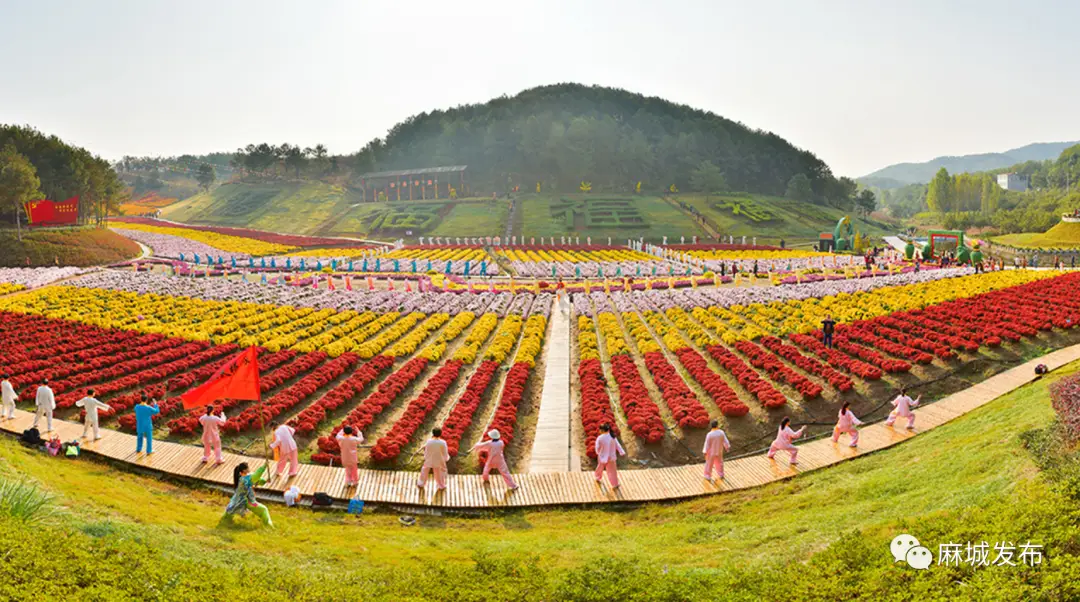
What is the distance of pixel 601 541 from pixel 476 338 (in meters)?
18.2

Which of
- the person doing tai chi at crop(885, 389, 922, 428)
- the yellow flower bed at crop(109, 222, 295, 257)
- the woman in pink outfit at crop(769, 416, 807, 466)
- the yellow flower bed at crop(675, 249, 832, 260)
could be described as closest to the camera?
the woman in pink outfit at crop(769, 416, 807, 466)

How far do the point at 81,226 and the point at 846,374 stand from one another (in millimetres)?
81346

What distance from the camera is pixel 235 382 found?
542 inches

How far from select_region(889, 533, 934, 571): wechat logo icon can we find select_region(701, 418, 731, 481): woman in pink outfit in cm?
604

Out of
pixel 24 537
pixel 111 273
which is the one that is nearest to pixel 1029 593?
pixel 24 537

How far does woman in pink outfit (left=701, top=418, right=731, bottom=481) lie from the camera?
1447 cm

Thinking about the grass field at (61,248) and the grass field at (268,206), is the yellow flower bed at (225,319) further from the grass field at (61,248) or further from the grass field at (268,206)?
the grass field at (268,206)

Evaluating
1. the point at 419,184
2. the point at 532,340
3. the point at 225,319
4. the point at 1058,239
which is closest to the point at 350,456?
the point at 532,340

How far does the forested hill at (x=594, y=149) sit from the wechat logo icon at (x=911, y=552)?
12371 centimetres

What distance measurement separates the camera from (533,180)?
133m

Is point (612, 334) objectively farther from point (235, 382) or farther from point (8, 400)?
point (8, 400)

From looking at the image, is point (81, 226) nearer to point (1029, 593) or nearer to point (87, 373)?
point (87, 373)

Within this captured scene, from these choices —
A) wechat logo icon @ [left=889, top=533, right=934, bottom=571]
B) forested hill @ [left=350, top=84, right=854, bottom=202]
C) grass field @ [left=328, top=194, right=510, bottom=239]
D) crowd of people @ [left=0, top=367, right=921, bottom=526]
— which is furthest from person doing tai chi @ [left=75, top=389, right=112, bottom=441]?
forested hill @ [left=350, top=84, right=854, bottom=202]

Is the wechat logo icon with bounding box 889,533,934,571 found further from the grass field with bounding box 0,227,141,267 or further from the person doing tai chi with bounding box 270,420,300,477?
the grass field with bounding box 0,227,141,267
